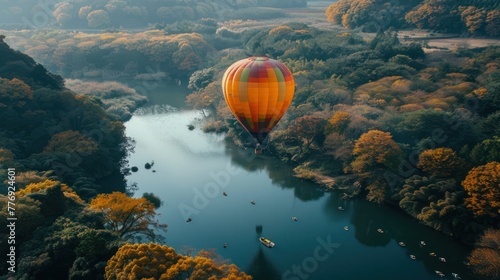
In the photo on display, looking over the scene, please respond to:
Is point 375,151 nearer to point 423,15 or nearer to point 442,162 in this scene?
point 442,162

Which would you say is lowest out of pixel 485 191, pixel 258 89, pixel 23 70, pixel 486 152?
pixel 23 70

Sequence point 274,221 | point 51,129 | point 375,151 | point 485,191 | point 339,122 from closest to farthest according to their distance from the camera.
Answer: point 485,191
point 274,221
point 375,151
point 51,129
point 339,122

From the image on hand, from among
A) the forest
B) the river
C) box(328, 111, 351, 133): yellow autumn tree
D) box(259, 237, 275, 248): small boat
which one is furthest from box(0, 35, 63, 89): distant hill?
box(328, 111, 351, 133): yellow autumn tree

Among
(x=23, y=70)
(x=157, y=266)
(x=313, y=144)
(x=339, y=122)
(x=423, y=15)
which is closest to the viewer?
(x=157, y=266)

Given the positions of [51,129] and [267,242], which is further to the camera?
[51,129]

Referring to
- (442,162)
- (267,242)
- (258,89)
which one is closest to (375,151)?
(442,162)

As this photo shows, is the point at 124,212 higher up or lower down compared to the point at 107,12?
higher up

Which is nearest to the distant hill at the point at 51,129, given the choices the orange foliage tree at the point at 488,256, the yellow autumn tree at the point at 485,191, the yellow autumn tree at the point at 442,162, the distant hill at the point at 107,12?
the yellow autumn tree at the point at 442,162
